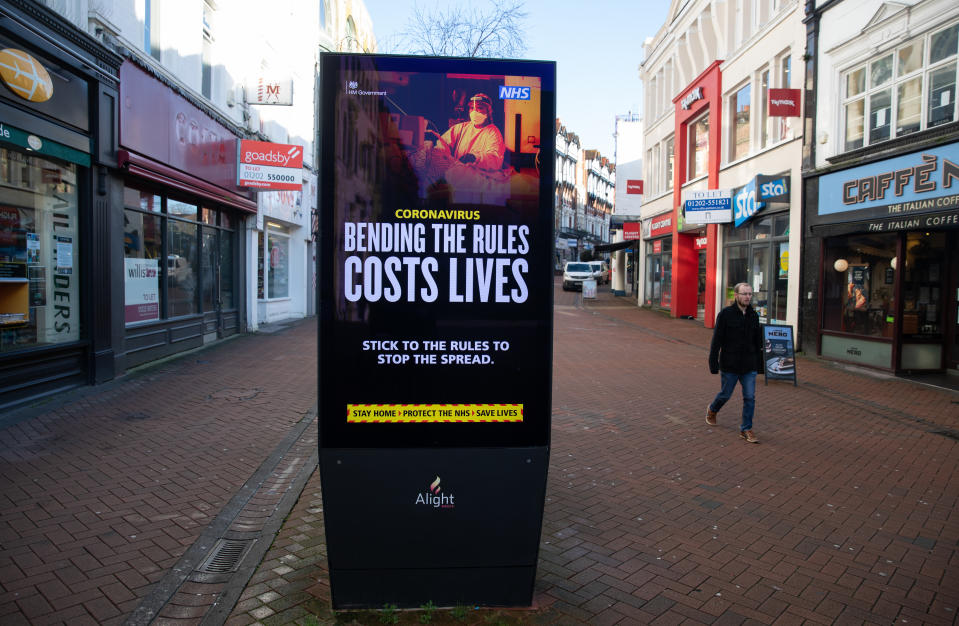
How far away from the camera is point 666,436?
6988 mm

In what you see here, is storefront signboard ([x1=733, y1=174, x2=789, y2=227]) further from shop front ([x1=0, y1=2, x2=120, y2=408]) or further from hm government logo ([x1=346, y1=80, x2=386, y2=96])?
hm government logo ([x1=346, y1=80, x2=386, y2=96])

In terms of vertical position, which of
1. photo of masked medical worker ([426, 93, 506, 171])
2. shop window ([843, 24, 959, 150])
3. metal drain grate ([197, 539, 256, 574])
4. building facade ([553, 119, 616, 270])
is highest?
building facade ([553, 119, 616, 270])

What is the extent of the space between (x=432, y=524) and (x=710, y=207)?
16443 mm

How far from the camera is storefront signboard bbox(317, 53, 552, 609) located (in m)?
3.01

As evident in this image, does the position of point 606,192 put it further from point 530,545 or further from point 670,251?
point 530,545

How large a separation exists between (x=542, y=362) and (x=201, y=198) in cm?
1218

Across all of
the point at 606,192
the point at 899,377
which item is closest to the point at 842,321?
the point at 899,377

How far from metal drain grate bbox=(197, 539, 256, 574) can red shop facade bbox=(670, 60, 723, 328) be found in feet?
57.6

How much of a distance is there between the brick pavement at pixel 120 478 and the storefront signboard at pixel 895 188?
33.4ft

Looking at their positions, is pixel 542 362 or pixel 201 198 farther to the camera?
pixel 201 198

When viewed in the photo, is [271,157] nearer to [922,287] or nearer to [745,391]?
[745,391]

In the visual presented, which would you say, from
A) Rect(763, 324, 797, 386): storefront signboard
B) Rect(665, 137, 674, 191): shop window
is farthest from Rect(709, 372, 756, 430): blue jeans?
Rect(665, 137, 674, 191): shop window

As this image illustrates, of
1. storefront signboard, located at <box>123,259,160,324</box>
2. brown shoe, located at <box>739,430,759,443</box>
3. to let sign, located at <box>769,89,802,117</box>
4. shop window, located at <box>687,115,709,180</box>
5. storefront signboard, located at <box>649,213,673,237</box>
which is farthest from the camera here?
storefront signboard, located at <box>649,213,673,237</box>

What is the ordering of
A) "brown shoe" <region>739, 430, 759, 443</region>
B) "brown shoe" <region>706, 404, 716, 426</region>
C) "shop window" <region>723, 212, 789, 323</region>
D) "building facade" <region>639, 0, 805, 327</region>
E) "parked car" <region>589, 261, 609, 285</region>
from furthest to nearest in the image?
1. "parked car" <region>589, 261, 609, 285</region>
2. "shop window" <region>723, 212, 789, 323</region>
3. "building facade" <region>639, 0, 805, 327</region>
4. "brown shoe" <region>706, 404, 716, 426</region>
5. "brown shoe" <region>739, 430, 759, 443</region>
